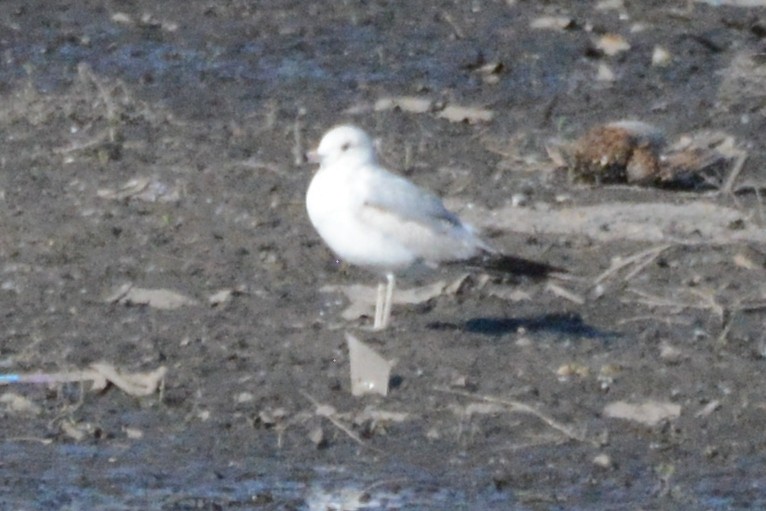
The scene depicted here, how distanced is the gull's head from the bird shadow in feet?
2.34

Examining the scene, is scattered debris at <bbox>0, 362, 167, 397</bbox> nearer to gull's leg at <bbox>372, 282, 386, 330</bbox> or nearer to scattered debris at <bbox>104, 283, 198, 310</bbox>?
scattered debris at <bbox>104, 283, 198, 310</bbox>

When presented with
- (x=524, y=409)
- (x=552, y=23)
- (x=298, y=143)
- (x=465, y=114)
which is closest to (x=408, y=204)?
(x=524, y=409)

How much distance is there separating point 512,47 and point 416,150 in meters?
1.91

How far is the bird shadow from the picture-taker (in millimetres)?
7418

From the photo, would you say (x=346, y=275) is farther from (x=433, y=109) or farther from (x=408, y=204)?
(x=433, y=109)

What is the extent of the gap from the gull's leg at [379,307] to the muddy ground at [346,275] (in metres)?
0.06

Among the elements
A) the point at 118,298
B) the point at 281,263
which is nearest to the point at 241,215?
the point at 281,263

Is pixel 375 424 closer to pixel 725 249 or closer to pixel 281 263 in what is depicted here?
pixel 281 263

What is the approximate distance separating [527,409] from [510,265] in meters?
0.90

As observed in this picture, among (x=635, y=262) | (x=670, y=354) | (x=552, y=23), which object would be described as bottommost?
(x=670, y=354)

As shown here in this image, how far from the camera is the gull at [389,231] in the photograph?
24.4ft

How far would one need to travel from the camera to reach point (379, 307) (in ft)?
24.7

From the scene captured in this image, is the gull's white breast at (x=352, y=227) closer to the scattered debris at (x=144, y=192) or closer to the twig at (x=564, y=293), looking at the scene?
the twig at (x=564, y=293)

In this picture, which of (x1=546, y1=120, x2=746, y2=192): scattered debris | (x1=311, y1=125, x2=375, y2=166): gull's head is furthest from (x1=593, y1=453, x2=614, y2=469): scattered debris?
(x1=546, y1=120, x2=746, y2=192): scattered debris
